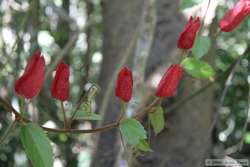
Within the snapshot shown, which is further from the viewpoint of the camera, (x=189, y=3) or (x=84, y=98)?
(x=189, y=3)

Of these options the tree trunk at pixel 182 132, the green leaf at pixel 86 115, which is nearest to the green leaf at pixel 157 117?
the green leaf at pixel 86 115

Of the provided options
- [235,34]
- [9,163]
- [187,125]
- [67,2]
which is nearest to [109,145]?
[9,163]

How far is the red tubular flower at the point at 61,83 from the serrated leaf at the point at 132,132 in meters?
0.09

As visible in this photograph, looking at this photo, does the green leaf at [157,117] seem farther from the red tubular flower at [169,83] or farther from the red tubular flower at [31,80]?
the red tubular flower at [31,80]

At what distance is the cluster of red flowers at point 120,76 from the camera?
29.5 inches

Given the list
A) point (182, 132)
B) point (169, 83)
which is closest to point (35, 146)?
point (169, 83)

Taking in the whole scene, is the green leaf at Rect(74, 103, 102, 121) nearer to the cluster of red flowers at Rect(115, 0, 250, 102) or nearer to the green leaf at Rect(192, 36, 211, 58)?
the cluster of red flowers at Rect(115, 0, 250, 102)

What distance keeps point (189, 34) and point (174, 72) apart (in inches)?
2.4

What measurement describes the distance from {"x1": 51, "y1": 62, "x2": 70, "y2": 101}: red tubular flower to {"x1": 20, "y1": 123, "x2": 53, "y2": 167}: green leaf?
8 centimetres

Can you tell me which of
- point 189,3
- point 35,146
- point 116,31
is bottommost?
point 35,146

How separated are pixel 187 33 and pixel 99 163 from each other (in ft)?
3.59

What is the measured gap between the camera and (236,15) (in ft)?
2.97

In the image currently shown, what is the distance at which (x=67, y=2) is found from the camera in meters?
1.96

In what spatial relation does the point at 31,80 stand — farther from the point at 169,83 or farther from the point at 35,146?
the point at 169,83
